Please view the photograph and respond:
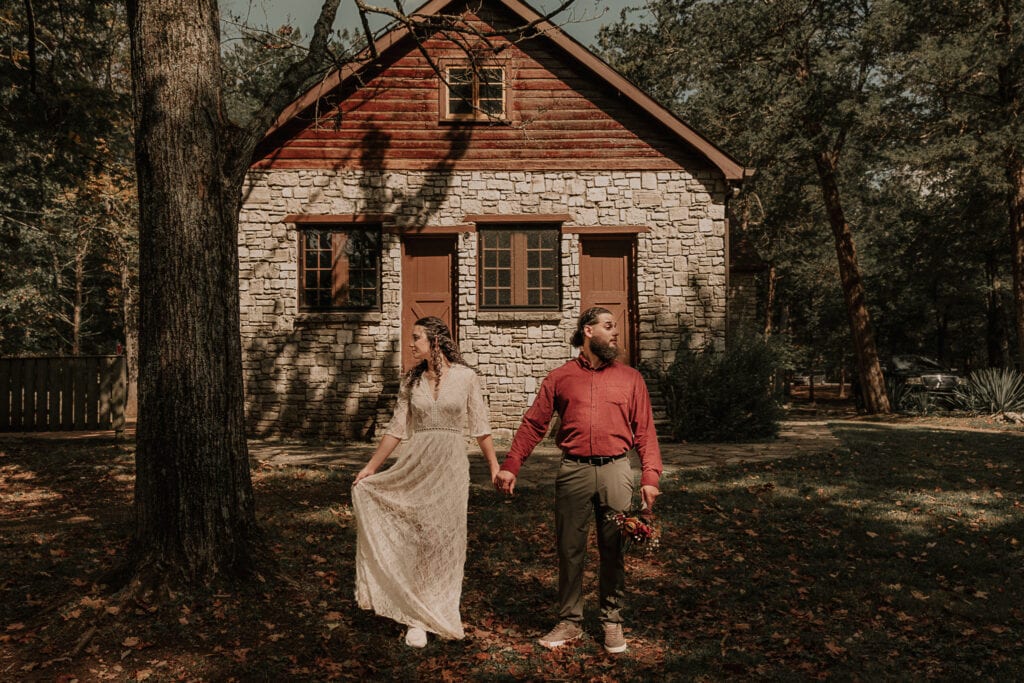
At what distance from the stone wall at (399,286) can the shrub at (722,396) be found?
1.03 m

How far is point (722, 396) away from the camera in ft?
42.9

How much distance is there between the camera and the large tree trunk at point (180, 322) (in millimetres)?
5297

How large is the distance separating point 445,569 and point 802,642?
2.29 metres

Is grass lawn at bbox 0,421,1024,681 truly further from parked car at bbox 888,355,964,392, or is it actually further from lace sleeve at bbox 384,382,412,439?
parked car at bbox 888,355,964,392

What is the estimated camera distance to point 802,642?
16.6 ft

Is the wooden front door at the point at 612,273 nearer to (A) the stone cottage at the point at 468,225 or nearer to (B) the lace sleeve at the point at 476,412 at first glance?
(A) the stone cottage at the point at 468,225

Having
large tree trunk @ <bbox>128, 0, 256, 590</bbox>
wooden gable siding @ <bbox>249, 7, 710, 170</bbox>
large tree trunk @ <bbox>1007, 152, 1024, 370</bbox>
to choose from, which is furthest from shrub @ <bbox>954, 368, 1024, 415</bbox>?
large tree trunk @ <bbox>128, 0, 256, 590</bbox>

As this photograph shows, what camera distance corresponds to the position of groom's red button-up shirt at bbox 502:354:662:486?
466 centimetres

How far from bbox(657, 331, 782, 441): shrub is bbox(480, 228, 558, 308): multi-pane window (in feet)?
8.93

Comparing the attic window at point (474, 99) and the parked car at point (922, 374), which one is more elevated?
the attic window at point (474, 99)

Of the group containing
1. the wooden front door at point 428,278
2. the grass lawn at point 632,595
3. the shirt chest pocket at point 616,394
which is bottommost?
the grass lawn at point 632,595

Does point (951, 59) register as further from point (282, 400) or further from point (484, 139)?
point (282, 400)

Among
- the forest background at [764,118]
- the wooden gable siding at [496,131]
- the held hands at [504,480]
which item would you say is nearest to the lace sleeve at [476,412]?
the held hands at [504,480]

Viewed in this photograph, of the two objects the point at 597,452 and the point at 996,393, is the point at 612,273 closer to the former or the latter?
the point at 597,452
